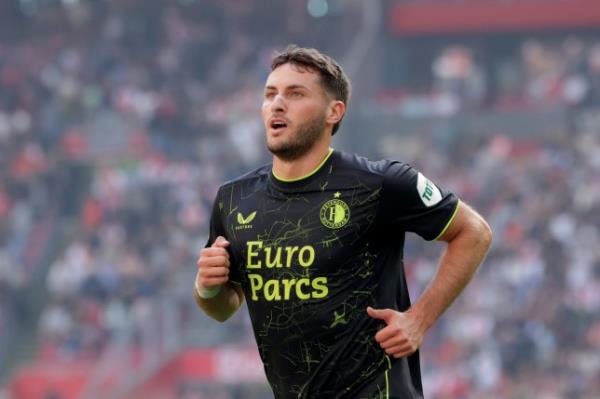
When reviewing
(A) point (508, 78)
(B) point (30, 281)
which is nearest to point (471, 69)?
(A) point (508, 78)

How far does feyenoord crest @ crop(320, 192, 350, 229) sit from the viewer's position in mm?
4395

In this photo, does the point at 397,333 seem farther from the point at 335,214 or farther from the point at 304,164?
the point at 304,164

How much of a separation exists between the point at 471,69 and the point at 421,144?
100 inches

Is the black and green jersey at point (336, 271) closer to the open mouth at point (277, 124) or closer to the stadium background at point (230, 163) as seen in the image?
the open mouth at point (277, 124)

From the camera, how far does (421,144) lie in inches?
863

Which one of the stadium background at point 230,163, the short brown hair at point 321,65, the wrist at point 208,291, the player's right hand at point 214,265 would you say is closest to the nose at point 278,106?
the short brown hair at point 321,65

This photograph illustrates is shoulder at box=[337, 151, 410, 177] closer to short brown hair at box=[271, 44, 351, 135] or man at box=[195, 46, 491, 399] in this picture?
man at box=[195, 46, 491, 399]

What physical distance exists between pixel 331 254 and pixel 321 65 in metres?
0.67

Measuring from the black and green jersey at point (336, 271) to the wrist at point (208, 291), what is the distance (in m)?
0.13

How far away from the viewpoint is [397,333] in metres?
4.25

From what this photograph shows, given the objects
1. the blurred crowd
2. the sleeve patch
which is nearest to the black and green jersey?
the sleeve patch

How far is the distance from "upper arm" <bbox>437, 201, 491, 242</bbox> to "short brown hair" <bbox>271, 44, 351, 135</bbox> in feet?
1.82

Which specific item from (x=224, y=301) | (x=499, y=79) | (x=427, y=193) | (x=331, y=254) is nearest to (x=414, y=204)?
(x=427, y=193)

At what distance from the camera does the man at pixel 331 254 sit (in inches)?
170
